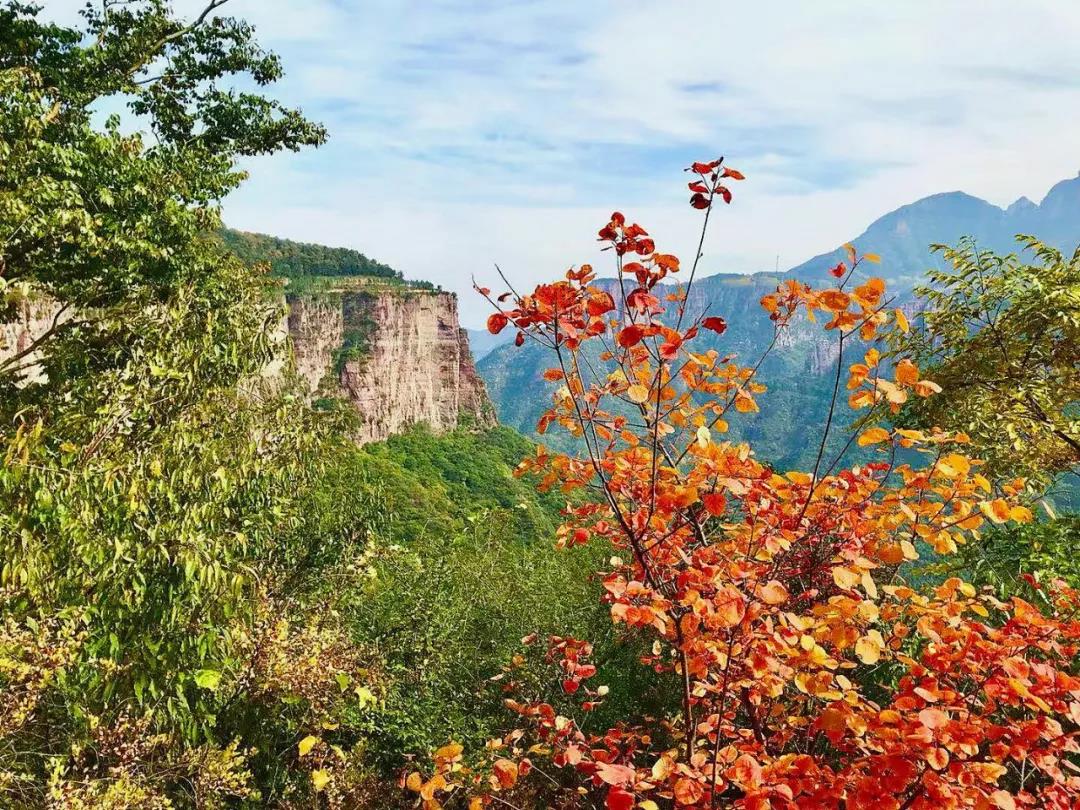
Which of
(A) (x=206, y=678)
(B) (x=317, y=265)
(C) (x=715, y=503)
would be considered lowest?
(A) (x=206, y=678)

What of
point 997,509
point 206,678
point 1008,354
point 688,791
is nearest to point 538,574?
point 206,678

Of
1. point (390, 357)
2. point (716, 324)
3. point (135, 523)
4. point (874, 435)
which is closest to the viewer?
point (716, 324)

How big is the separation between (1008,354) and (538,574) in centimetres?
852

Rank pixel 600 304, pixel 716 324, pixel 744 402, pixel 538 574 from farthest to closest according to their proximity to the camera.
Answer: pixel 538 574 → pixel 744 402 → pixel 600 304 → pixel 716 324

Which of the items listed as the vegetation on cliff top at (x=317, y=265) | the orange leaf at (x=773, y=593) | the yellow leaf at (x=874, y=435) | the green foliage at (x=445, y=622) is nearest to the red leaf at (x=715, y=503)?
the orange leaf at (x=773, y=593)

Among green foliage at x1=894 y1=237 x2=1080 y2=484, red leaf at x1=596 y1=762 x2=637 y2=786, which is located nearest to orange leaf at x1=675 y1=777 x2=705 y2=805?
red leaf at x1=596 y1=762 x2=637 y2=786

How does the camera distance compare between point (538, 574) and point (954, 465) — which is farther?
point (538, 574)

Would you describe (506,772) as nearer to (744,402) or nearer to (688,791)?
(688,791)

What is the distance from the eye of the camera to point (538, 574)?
12.6 meters

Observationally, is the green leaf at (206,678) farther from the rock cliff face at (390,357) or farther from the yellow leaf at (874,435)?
the rock cliff face at (390,357)

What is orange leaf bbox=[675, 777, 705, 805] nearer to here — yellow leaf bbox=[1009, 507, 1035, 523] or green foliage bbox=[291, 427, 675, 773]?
yellow leaf bbox=[1009, 507, 1035, 523]

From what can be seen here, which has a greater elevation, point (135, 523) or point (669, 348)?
point (669, 348)

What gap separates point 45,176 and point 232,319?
3.88 metres

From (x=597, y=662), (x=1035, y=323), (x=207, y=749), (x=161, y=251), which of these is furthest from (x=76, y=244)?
(x=1035, y=323)
